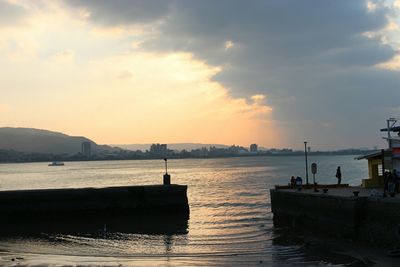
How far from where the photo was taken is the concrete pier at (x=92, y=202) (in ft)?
107

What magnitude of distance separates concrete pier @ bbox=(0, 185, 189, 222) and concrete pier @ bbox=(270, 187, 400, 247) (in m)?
10.5

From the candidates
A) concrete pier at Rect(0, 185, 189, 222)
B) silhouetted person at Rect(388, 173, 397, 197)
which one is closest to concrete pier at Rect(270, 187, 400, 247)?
silhouetted person at Rect(388, 173, 397, 197)

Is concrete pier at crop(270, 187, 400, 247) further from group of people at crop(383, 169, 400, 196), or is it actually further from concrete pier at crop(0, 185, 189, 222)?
concrete pier at crop(0, 185, 189, 222)

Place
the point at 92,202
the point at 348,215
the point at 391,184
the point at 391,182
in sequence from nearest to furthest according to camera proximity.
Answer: the point at 348,215, the point at 391,184, the point at 391,182, the point at 92,202

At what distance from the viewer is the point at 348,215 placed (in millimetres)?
21484

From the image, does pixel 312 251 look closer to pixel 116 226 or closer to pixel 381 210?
pixel 381 210

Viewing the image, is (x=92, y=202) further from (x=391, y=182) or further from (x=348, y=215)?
(x=391, y=182)

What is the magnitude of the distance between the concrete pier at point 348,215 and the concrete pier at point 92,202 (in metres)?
10.5

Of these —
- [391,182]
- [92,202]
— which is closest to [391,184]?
[391,182]

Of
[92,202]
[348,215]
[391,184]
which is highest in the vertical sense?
[391,184]

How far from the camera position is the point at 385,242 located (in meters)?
19.4

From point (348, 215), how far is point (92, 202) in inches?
765

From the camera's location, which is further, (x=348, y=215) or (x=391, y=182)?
(x=391, y=182)

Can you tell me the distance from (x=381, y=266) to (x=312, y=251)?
4.62 meters
